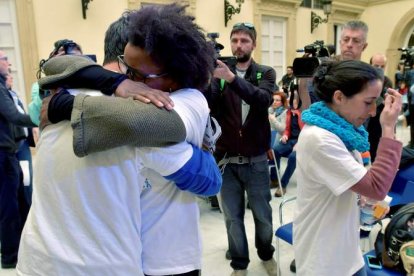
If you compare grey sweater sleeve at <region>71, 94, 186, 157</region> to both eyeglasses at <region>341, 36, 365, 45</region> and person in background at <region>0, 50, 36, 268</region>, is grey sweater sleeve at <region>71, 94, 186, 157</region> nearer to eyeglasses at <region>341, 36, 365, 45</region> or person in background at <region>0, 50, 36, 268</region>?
person in background at <region>0, 50, 36, 268</region>

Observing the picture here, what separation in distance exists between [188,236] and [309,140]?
1.98 feet

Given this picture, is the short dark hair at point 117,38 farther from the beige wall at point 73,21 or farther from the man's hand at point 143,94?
the beige wall at point 73,21

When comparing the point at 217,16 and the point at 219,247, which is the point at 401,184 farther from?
the point at 217,16

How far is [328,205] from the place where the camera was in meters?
1.23

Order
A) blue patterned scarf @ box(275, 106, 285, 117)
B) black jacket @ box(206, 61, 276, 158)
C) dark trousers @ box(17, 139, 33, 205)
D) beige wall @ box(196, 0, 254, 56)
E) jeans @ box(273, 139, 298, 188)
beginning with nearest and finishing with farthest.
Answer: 1. black jacket @ box(206, 61, 276, 158)
2. dark trousers @ box(17, 139, 33, 205)
3. jeans @ box(273, 139, 298, 188)
4. blue patterned scarf @ box(275, 106, 285, 117)
5. beige wall @ box(196, 0, 254, 56)

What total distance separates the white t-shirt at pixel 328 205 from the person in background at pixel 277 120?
2697mm

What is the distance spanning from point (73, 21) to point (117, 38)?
13.7 ft

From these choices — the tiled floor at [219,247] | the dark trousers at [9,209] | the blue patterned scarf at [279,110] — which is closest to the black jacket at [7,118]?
the dark trousers at [9,209]

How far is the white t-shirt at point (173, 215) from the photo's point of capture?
777 mm

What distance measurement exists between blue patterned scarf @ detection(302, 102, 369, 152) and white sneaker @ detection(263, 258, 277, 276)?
4.05 ft

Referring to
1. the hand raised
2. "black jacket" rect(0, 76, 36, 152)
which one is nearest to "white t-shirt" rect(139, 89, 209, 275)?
the hand raised

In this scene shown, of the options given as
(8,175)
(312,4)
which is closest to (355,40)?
(8,175)

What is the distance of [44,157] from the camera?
2.46ft

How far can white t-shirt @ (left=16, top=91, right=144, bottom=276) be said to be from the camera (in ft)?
2.36
